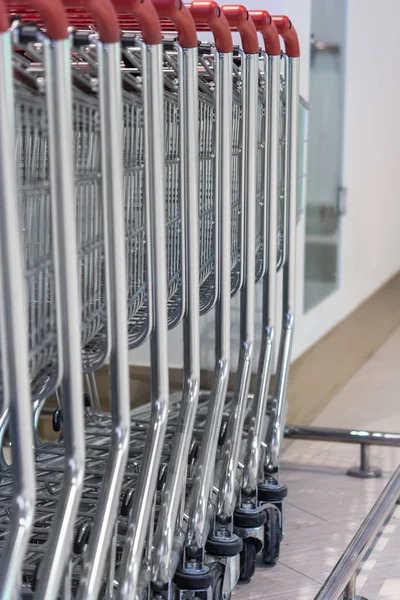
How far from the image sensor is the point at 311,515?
252 cm

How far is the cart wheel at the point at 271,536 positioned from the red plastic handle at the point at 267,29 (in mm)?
1001

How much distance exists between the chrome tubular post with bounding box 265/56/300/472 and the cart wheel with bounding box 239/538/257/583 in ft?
0.74

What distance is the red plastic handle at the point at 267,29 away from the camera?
2.06 m

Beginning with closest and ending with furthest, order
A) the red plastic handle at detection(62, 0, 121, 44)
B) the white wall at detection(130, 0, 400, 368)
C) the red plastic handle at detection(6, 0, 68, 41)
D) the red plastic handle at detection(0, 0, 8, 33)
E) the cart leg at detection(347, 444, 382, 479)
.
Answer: the red plastic handle at detection(0, 0, 8, 33) → the red plastic handle at detection(6, 0, 68, 41) → the red plastic handle at detection(62, 0, 121, 44) → the cart leg at detection(347, 444, 382, 479) → the white wall at detection(130, 0, 400, 368)

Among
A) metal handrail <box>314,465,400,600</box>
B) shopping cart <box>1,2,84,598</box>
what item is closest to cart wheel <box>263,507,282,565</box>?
metal handrail <box>314,465,400,600</box>

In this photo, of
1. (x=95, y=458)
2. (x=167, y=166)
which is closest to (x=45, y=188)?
(x=167, y=166)

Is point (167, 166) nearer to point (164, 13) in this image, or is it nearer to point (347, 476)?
point (164, 13)

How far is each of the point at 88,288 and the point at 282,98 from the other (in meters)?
0.96

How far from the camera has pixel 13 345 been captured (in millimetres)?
1201

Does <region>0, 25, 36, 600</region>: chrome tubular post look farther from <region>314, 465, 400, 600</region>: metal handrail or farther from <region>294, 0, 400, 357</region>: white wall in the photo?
<region>294, 0, 400, 357</region>: white wall

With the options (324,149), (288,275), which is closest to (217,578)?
(288,275)

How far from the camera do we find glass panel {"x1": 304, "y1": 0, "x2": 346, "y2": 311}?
3.35 meters

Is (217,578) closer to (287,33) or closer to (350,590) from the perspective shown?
(350,590)

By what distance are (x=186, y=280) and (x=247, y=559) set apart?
709mm
